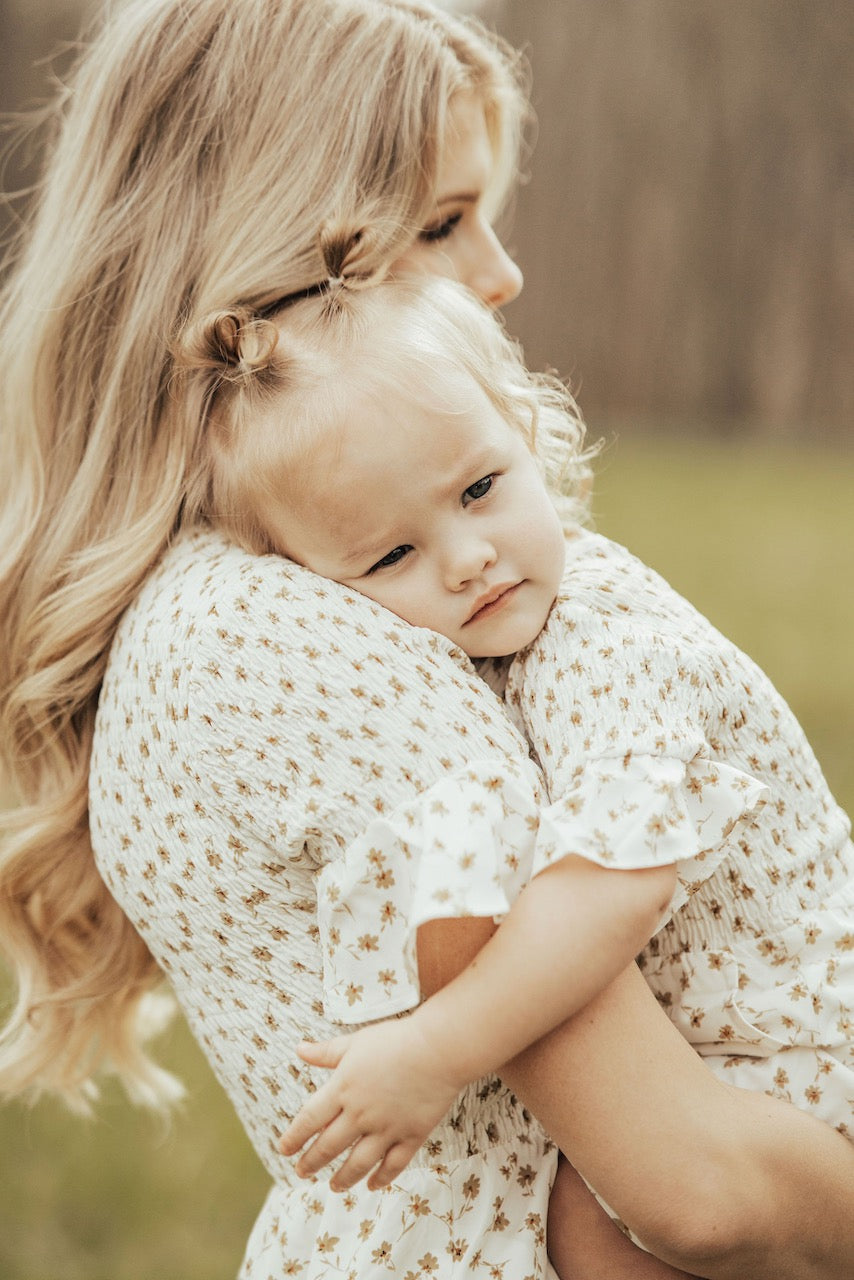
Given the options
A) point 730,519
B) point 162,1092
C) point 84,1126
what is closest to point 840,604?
point 730,519

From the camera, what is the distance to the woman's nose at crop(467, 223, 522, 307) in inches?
70.1

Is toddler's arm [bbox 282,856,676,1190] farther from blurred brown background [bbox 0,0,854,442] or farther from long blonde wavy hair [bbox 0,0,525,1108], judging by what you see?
blurred brown background [bbox 0,0,854,442]

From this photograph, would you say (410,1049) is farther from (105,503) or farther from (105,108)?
(105,108)

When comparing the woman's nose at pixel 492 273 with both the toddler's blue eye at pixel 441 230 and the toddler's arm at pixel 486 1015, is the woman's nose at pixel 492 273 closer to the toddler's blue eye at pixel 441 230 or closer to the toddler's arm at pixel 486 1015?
the toddler's blue eye at pixel 441 230

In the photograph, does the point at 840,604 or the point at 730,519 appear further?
the point at 730,519

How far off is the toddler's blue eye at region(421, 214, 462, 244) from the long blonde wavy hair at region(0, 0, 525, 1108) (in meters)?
0.07

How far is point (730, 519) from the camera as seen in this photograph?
7750mm

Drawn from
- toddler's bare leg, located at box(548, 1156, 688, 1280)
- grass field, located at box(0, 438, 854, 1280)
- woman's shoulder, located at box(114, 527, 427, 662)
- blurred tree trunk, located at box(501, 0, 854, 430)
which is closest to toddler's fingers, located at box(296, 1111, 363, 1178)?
toddler's bare leg, located at box(548, 1156, 688, 1280)

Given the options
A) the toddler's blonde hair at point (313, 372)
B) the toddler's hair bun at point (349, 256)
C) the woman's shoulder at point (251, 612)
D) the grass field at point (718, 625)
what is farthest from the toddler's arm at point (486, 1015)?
the grass field at point (718, 625)

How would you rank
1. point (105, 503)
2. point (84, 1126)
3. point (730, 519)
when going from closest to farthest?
point (105, 503) → point (84, 1126) → point (730, 519)

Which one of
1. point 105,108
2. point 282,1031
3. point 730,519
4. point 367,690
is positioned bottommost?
point 730,519

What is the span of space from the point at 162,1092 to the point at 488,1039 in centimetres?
117

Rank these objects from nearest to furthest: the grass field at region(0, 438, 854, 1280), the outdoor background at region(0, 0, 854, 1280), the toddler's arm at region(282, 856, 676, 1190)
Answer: the toddler's arm at region(282, 856, 676, 1190)
the grass field at region(0, 438, 854, 1280)
the outdoor background at region(0, 0, 854, 1280)

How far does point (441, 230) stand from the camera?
171cm
